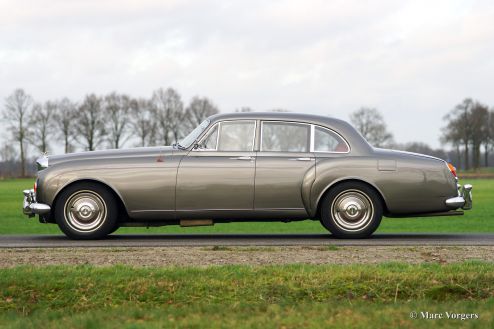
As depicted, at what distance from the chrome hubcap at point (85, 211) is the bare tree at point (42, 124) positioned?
69.1m

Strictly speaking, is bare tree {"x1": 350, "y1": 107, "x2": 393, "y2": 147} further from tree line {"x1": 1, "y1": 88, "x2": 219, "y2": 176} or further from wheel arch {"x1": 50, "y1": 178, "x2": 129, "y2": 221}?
wheel arch {"x1": 50, "y1": 178, "x2": 129, "y2": 221}

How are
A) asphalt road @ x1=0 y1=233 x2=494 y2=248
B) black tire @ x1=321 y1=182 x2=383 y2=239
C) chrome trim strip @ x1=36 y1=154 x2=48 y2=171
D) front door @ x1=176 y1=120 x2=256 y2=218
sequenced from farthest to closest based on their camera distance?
chrome trim strip @ x1=36 y1=154 x2=48 y2=171 → black tire @ x1=321 y1=182 x2=383 y2=239 → front door @ x1=176 y1=120 x2=256 y2=218 → asphalt road @ x1=0 y1=233 x2=494 y2=248

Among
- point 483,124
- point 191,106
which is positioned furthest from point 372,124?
point 191,106

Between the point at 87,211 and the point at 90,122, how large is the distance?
2694 inches

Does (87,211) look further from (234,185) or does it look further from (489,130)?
(489,130)

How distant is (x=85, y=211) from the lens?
9.80m

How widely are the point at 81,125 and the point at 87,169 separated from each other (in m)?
68.4

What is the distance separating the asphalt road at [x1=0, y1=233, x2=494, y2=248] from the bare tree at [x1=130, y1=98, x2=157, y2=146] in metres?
62.7

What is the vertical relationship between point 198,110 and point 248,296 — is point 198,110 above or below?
above

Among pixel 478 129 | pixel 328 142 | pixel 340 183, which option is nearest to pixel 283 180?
pixel 340 183

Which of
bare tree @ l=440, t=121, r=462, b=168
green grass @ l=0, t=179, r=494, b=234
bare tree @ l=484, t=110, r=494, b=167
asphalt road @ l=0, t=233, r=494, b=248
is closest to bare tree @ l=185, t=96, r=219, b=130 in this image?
bare tree @ l=440, t=121, r=462, b=168

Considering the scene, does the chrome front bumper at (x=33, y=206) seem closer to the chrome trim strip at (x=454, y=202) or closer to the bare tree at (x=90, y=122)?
the chrome trim strip at (x=454, y=202)

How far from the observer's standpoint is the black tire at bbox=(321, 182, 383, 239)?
9875mm

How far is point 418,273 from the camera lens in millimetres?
6438
